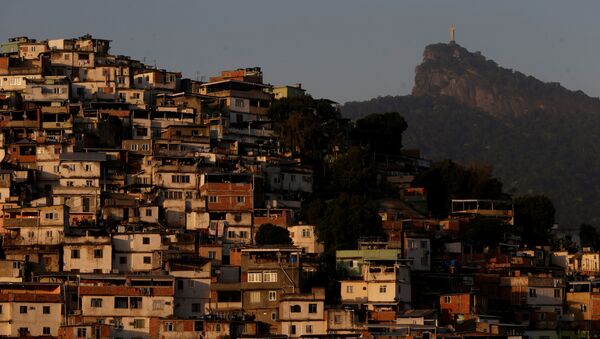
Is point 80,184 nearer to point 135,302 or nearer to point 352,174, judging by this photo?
point 352,174

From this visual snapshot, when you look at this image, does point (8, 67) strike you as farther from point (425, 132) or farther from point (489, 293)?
point (425, 132)

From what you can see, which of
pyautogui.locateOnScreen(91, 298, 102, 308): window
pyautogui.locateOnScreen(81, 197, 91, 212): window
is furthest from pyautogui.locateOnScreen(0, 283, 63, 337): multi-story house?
→ pyautogui.locateOnScreen(81, 197, 91, 212): window

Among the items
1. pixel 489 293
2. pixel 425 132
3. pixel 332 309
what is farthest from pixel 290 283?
pixel 425 132

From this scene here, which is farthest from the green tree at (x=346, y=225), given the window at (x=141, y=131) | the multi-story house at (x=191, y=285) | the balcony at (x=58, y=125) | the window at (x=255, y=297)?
the balcony at (x=58, y=125)

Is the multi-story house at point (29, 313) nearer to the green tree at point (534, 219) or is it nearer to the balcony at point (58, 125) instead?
the balcony at point (58, 125)

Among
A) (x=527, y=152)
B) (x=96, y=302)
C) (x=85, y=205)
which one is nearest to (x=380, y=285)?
(x=96, y=302)

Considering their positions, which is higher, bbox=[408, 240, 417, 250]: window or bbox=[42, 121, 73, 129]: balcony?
bbox=[42, 121, 73, 129]: balcony

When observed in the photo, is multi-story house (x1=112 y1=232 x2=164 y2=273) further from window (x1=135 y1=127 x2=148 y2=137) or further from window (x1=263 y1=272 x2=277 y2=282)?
window (x1=135 y1=127 x2=148 y2=137)
